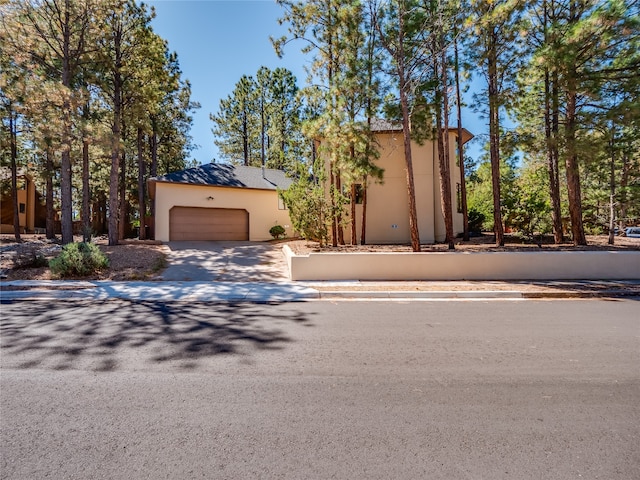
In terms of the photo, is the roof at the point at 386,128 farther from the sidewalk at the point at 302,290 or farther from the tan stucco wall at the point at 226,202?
the sidewalk at the point at 302,290

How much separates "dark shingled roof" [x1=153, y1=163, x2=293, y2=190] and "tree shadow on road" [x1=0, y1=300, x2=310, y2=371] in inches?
524

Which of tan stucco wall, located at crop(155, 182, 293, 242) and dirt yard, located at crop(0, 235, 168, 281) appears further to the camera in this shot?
tan stucco wall, located at crop(155, 182, 293, 242)

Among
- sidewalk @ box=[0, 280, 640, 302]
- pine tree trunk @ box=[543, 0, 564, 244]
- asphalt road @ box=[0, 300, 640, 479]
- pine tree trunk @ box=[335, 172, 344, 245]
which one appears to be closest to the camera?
asphalt road @ box=[0, 300, 640, 479]

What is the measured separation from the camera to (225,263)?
13.6 meters

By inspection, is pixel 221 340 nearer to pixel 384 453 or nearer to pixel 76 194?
pixel 384 453

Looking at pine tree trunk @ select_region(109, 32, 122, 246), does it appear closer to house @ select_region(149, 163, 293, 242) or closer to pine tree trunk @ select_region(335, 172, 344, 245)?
house @ select_region(149, 163, 293, 242)

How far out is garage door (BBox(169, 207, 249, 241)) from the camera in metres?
19.7

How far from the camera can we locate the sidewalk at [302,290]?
838 centimetres

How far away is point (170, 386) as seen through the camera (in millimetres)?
3447

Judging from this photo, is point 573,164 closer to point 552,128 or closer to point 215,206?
point 552,128

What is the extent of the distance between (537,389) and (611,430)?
0.72 m

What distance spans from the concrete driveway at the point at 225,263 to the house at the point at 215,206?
1785mm

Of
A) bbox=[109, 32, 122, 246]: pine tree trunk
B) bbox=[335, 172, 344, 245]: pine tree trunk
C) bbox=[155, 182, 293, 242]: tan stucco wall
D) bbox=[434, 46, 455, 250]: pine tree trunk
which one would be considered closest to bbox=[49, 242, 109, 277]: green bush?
bbox=[109, 32, 122, 246]: pine tree trunk

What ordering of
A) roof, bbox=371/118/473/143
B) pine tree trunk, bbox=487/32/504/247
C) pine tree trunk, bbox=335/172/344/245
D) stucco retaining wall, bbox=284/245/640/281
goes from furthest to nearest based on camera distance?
roof, bbox=371/118/473/143
pine tree trunk, bbox=335/172/344/245
pine tree trunk, bbox=487/32/504/247
stucco retaining wall, bbox=284/245/640/281
